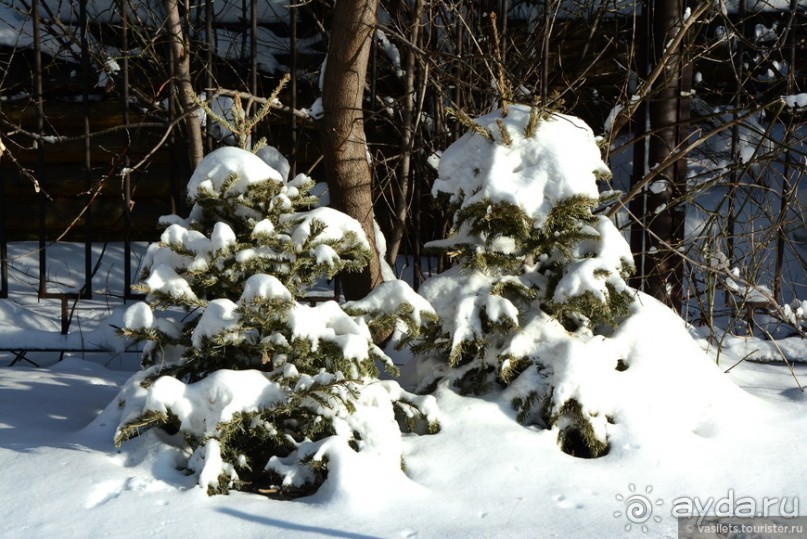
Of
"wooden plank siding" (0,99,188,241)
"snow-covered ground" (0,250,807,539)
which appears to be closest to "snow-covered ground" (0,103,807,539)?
"snow-covered ground" (0,250,807,539)

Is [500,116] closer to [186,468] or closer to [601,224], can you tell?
[601,224]

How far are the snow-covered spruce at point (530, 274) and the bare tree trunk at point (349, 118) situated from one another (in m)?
0.60

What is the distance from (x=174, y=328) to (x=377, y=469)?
897 mm

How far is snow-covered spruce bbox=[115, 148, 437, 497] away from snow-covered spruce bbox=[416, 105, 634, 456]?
26 cm

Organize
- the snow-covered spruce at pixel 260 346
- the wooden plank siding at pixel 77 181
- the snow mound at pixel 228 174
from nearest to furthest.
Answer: the snow-covered spruce at pixel 260 346 → the snow mound at pixel 228 174 → the wooden plank siding at pixel 77 181

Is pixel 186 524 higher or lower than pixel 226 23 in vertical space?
lower

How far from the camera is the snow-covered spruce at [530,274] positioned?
3094 mm

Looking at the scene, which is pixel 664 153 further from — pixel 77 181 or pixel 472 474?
pixel 77 181

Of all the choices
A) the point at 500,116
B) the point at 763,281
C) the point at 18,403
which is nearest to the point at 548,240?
the point at 500,116

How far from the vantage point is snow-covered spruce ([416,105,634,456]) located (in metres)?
3.09

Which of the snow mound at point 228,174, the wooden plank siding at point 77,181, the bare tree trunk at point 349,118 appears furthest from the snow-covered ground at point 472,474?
the wooden plank siding at point 77,181

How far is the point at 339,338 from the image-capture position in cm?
290

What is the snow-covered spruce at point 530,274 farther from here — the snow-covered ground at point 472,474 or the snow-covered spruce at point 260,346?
the snow-covered spruce at point 260,346

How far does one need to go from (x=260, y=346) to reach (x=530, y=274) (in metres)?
1.08
